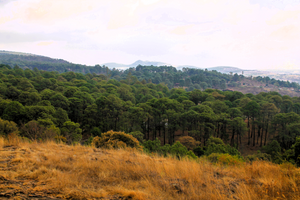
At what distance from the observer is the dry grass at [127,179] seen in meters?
4.40

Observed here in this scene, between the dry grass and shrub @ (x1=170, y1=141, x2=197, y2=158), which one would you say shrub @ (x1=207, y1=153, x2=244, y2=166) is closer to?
the dry grass

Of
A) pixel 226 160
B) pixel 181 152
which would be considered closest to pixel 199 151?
pixel 181 152

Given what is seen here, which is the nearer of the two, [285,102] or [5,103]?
[5,103]

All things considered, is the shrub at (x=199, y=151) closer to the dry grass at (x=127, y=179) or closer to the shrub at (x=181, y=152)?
the shrub at (x=181, y=152)

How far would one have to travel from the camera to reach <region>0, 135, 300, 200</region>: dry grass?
4398mm

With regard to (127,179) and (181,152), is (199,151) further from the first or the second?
(127,179)

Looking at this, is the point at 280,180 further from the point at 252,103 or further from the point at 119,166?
the point at 252,103

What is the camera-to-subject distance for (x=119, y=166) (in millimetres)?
6113

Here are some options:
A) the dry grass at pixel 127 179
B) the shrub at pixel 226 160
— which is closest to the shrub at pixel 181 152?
the shrub at pixel 226 160

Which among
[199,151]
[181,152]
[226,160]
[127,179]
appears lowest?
[199,151]

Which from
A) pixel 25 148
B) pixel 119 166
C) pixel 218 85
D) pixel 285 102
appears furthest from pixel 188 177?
pixel 218 85

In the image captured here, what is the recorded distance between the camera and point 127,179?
5500 millimetres

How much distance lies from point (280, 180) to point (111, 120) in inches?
1261

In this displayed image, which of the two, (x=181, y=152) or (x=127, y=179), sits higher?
(x=127, y=179)
